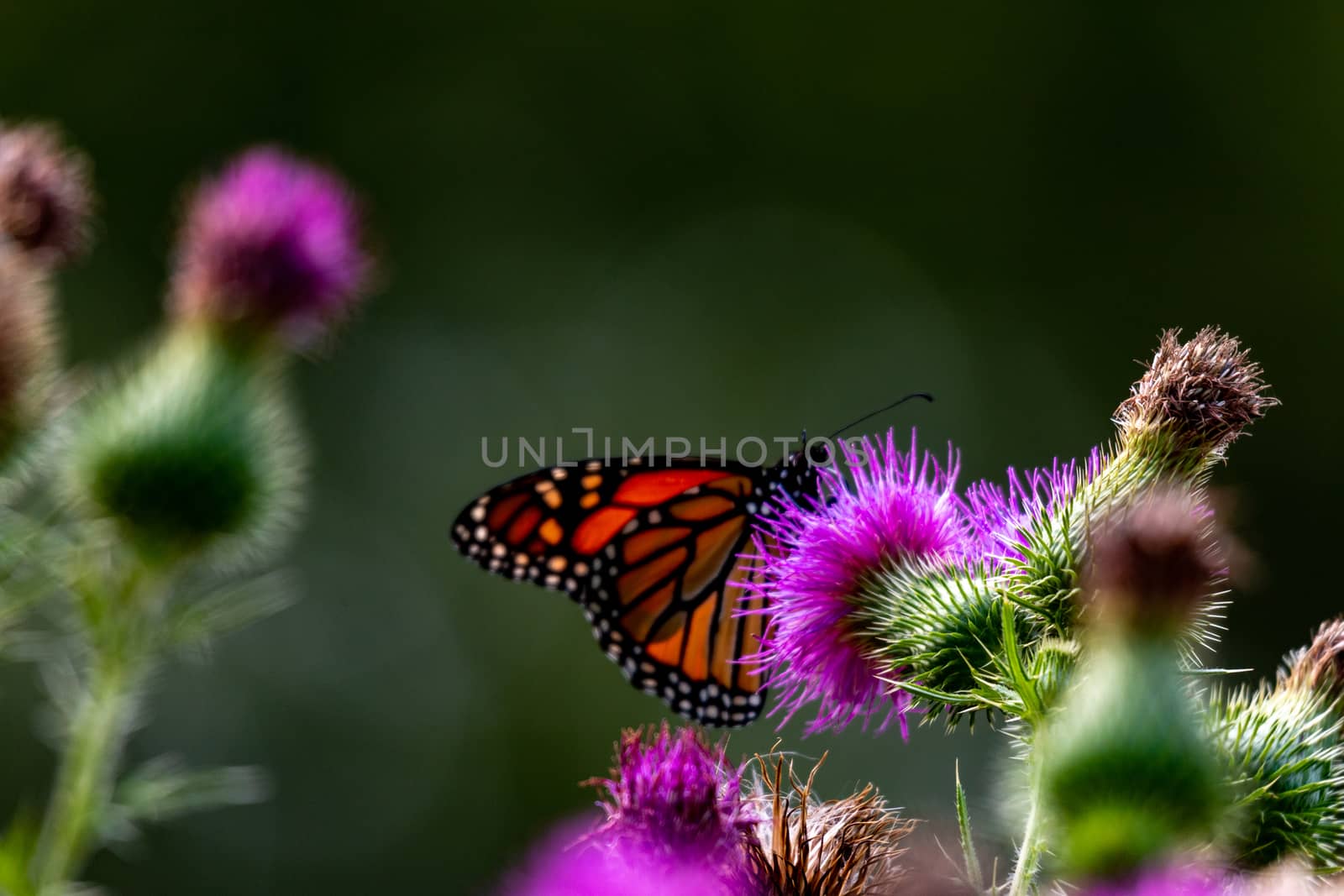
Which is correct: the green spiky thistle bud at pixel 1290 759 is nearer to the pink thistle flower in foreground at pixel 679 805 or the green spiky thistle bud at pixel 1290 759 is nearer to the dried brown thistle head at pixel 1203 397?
the dried brown thistle head at pixel 1203 397

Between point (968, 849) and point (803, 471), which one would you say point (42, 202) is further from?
point (968, 849)

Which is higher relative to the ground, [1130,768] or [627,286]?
[627,286]

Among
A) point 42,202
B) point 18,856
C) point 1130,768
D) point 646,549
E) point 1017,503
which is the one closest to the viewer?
point 1130,768

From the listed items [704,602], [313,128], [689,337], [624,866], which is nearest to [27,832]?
[624,866]

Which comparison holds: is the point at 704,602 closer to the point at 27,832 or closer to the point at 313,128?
the point at 27,832

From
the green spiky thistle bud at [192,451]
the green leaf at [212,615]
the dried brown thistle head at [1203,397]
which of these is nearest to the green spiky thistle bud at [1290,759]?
the dried brown thistle head at [1203,397]

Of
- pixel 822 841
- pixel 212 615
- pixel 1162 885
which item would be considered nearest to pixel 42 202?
pixel 212 615

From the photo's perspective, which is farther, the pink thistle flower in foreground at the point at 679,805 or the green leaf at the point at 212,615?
the green leaf at the point at 212,615

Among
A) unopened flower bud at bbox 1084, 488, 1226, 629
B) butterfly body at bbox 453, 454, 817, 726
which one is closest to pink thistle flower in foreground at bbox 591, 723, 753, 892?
unopened flower bud at bbox 1084, 488, 1226, 629
